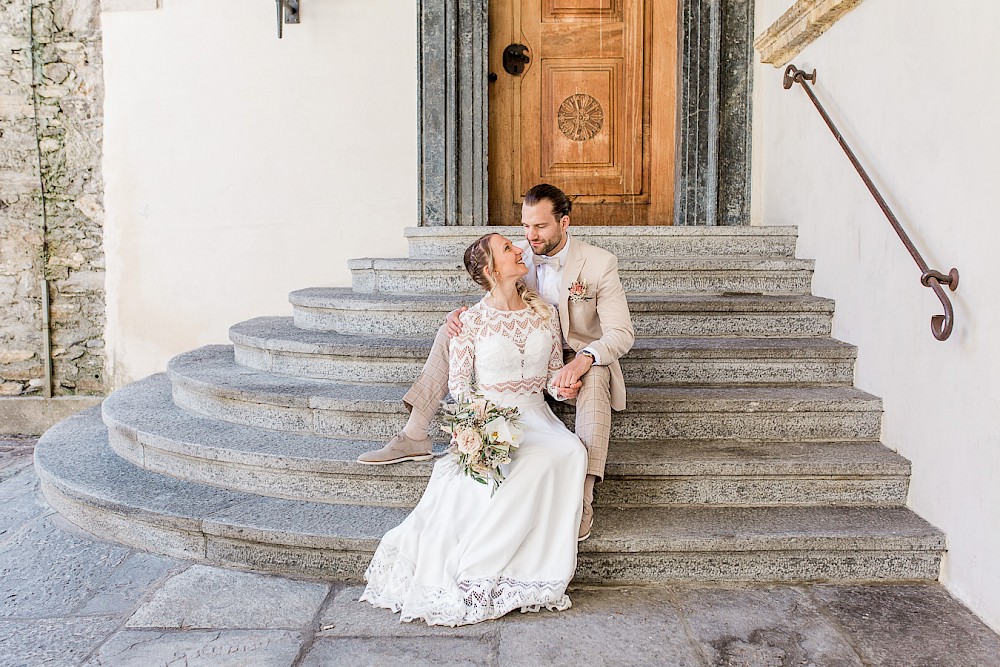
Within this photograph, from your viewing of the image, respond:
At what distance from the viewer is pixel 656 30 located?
5.39 meters

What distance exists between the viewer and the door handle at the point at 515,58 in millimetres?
5391

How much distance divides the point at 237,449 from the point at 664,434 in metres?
1.84

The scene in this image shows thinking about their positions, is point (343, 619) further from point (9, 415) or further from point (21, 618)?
point (9, 415)

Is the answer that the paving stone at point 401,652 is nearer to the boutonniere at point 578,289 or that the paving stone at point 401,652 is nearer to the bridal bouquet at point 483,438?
the bridal bouquet at point 483,438

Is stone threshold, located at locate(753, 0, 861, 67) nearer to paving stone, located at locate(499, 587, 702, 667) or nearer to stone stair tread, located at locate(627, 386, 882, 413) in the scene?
stone stair tread, located at locate(627, 386, 882, 413)

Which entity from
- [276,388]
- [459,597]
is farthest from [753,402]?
[276,388]

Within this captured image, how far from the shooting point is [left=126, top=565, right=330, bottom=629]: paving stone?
2.60m

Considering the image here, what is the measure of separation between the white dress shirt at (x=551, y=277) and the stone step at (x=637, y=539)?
926mm

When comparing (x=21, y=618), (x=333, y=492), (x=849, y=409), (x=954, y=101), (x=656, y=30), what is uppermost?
(x=656, y=30)

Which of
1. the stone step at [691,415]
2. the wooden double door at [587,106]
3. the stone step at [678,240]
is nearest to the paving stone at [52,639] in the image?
the stone step at [691,415]

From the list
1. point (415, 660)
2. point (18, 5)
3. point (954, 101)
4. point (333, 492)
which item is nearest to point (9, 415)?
point (18, 5)

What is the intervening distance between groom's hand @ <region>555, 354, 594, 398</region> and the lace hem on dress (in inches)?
28.8

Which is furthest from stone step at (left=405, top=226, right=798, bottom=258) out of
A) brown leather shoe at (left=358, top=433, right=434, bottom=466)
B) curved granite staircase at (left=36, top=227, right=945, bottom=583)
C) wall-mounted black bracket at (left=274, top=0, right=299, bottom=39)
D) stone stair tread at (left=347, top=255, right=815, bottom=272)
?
wall-mounted black bracket at (left=274, top=0, right=299, bottom=39)

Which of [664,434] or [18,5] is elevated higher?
[18,5]
